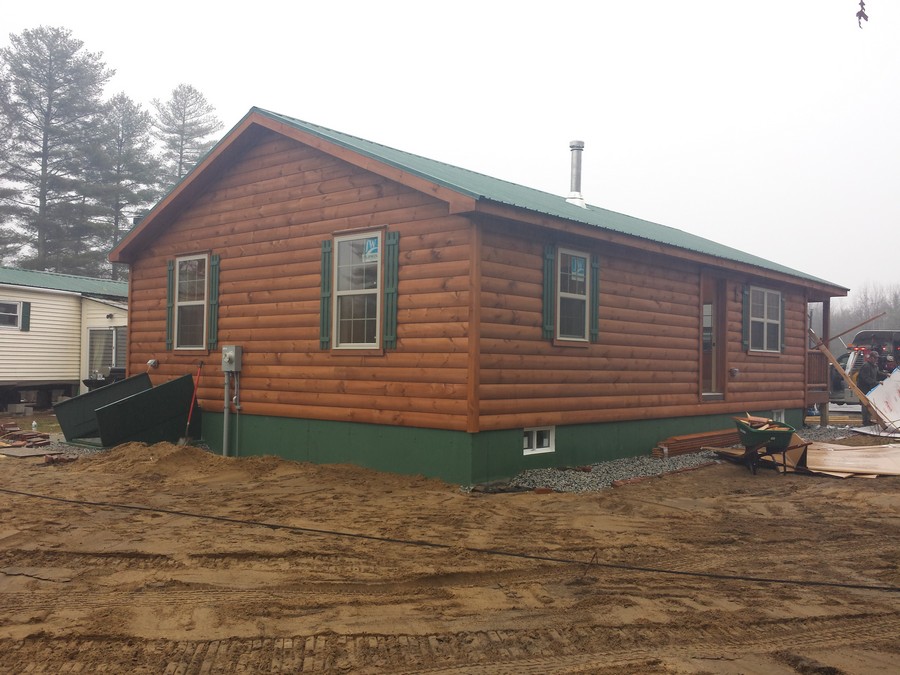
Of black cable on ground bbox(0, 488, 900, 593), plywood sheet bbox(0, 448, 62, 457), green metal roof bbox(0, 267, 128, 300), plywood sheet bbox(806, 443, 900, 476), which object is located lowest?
plywood sheet bbox(0, 448, 62, 457)

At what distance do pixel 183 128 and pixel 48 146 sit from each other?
29.3 feet

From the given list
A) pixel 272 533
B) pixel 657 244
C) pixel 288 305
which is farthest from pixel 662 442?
pixel 272 533

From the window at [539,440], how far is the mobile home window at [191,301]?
561 centimetres

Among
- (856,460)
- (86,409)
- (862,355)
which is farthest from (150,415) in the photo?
(862,355)

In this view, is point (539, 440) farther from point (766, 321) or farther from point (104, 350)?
point (104, 350)

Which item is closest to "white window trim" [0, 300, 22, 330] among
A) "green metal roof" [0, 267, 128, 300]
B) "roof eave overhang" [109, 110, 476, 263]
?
"green metal roof" [0, 267, 128, 300]

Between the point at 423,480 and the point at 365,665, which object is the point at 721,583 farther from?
the point at 423,480

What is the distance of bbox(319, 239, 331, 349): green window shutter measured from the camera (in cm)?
975

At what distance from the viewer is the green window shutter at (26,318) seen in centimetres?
1969

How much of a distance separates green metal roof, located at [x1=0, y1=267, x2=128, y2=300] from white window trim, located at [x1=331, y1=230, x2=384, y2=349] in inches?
552

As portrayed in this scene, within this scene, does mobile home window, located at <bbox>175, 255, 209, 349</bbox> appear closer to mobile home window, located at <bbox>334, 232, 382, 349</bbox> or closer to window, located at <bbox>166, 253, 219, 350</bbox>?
window, located at <bbox>166, 253, 219, 350</bbox>

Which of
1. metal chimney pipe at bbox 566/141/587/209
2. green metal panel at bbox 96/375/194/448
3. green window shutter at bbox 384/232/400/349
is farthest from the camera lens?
metal chimney pipe at bbox 566/141/587/209

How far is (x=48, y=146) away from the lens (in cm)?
3412

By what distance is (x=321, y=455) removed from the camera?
385 inches
